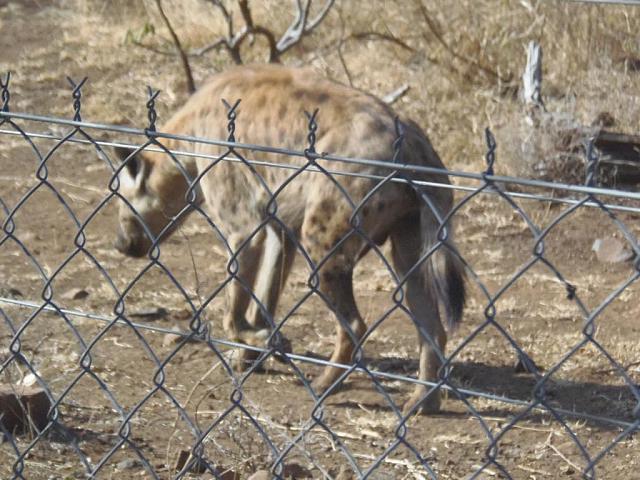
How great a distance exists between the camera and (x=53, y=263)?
23.0ft

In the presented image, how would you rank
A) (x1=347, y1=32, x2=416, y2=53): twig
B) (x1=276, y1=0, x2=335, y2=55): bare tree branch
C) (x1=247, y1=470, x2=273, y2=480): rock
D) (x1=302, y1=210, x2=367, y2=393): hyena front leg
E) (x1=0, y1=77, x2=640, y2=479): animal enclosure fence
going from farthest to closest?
(x1=347, y1=32, x2=416, y2=53): twig < (x1=276, y1=0, x2=335, y2=55): bare tree branch < (x1=302, y1=210, x2=367, y2=393): hyena front leg < (x1=247, y1=470, x2=273, y2=480): rock < (x1=0, y1=77, x2=640, y2=479): animal enclosure fence

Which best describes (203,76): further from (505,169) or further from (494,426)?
(494,426)

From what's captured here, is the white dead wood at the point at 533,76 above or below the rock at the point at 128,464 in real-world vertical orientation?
above

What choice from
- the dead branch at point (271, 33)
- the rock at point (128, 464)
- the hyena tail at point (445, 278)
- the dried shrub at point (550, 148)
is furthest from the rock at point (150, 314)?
the dead branch at point (271, 33)

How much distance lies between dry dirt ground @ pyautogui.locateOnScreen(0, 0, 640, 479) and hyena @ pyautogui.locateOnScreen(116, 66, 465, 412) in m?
0.28

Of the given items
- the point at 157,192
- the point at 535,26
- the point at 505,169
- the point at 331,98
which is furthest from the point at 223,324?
the point at 535,26

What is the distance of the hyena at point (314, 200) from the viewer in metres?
5.05

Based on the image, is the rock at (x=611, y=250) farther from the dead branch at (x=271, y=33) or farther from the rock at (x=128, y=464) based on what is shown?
the rock at (x=128, y=464)

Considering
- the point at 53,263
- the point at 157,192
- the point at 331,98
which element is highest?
the point at 331,98

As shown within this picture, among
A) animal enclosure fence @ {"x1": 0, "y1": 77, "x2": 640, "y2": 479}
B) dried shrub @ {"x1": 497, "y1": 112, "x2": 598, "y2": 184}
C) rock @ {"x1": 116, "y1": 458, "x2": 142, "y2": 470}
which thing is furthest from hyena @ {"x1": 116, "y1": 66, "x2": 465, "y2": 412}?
dried shrub @ {"x1": 497, "y1": 112, "x2": 598, "y2": 184}

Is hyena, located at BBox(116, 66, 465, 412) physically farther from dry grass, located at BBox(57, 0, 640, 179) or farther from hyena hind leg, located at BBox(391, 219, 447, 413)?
dry grass, located at BBox(57, 0, 640, 179)

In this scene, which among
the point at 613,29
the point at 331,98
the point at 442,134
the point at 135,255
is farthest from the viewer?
the point at 613,29

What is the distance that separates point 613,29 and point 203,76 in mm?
3565

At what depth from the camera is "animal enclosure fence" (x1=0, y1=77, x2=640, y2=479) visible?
11.1 ft
